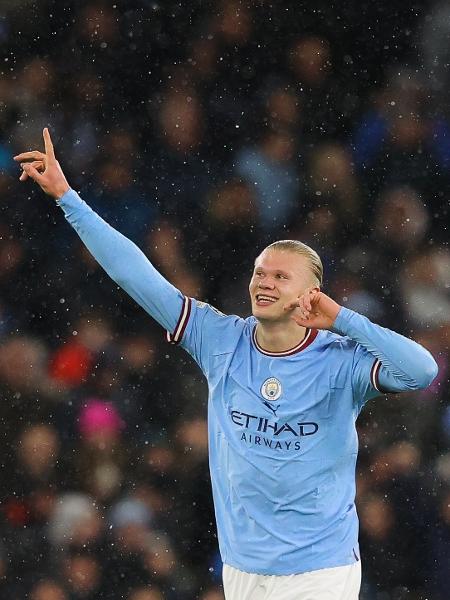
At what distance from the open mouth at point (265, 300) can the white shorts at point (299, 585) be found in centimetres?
40

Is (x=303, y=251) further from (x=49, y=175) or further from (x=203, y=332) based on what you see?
(x=49, y=175)

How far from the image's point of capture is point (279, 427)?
1.60 meters

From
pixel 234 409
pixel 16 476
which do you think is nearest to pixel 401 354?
pixel 234 409

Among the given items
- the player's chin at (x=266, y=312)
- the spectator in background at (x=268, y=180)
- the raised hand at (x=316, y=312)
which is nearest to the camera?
the raised hand at (x=316, y=312)

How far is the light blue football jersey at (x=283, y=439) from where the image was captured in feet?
5.21

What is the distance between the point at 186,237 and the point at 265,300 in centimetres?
99

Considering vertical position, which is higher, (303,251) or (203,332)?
(303,251)

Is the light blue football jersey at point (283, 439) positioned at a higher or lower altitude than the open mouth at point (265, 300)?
lower

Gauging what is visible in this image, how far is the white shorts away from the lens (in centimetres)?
→ 158

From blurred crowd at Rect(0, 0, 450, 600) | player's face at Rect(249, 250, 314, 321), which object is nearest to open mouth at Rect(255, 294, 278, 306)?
player's face at Rect(249, 250, 314, 321)

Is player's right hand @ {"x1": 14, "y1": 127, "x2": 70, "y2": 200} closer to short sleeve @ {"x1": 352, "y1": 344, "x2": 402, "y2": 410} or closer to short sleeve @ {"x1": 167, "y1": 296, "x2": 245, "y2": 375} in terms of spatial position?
short sleeve @ {"x1": 167, "y1": 296, "x2": 245, "y2": 375}

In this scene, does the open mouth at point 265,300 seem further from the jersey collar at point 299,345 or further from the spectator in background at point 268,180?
the spectator in background at point 268,180

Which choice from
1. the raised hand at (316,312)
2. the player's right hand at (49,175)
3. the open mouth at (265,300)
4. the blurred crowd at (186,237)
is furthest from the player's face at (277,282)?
the blurred crowd at (186,237)

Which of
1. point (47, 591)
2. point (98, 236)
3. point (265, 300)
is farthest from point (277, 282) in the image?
point (47, 591)
